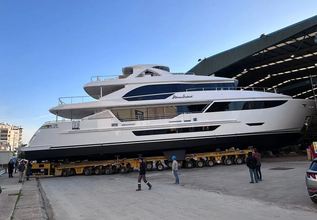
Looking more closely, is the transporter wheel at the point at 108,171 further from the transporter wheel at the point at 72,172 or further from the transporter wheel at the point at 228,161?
the transporter wheel at the point at 228,161

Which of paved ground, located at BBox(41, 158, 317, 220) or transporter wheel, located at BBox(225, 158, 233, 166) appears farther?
transporter wheel, located at BBox(225, 158, 233, 166)

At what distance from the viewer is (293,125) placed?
26156 millimetres

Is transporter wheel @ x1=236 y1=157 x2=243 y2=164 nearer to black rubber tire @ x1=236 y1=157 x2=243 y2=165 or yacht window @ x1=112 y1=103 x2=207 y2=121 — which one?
black rubber tire @ x1=236 y1=157 x2=243 y2=165

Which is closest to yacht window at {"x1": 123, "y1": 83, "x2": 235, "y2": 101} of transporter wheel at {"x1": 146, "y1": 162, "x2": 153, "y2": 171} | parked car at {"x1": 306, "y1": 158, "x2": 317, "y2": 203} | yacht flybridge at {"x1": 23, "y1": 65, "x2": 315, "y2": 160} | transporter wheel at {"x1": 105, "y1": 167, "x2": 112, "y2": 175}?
yacht flybridge at {"x1": 23, "y1": 65, "x2": 315, "y2": 160}

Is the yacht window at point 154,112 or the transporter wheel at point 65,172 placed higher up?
the yacht window at point 154,112

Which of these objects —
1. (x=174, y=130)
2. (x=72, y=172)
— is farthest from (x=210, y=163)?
(x=72, y=172)

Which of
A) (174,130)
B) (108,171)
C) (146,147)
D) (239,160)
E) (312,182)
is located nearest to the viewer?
(312,182)

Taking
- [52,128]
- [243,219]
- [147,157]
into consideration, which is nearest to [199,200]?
[243,219]

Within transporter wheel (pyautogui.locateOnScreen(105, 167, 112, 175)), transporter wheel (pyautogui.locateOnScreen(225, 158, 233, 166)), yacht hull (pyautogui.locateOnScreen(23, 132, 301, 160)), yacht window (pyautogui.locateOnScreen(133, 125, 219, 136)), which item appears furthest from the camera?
transporter wheel (pyautogui.locateOnScreen(105, 167, 112, 175))

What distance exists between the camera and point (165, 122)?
24.8 meters

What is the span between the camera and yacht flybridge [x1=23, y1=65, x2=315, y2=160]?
80.3ft

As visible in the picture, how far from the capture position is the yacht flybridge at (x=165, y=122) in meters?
24.5

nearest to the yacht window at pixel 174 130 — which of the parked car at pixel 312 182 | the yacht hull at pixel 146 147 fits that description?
the yacht hull at pixel 146 147

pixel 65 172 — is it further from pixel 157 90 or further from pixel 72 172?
pixel 157 90
